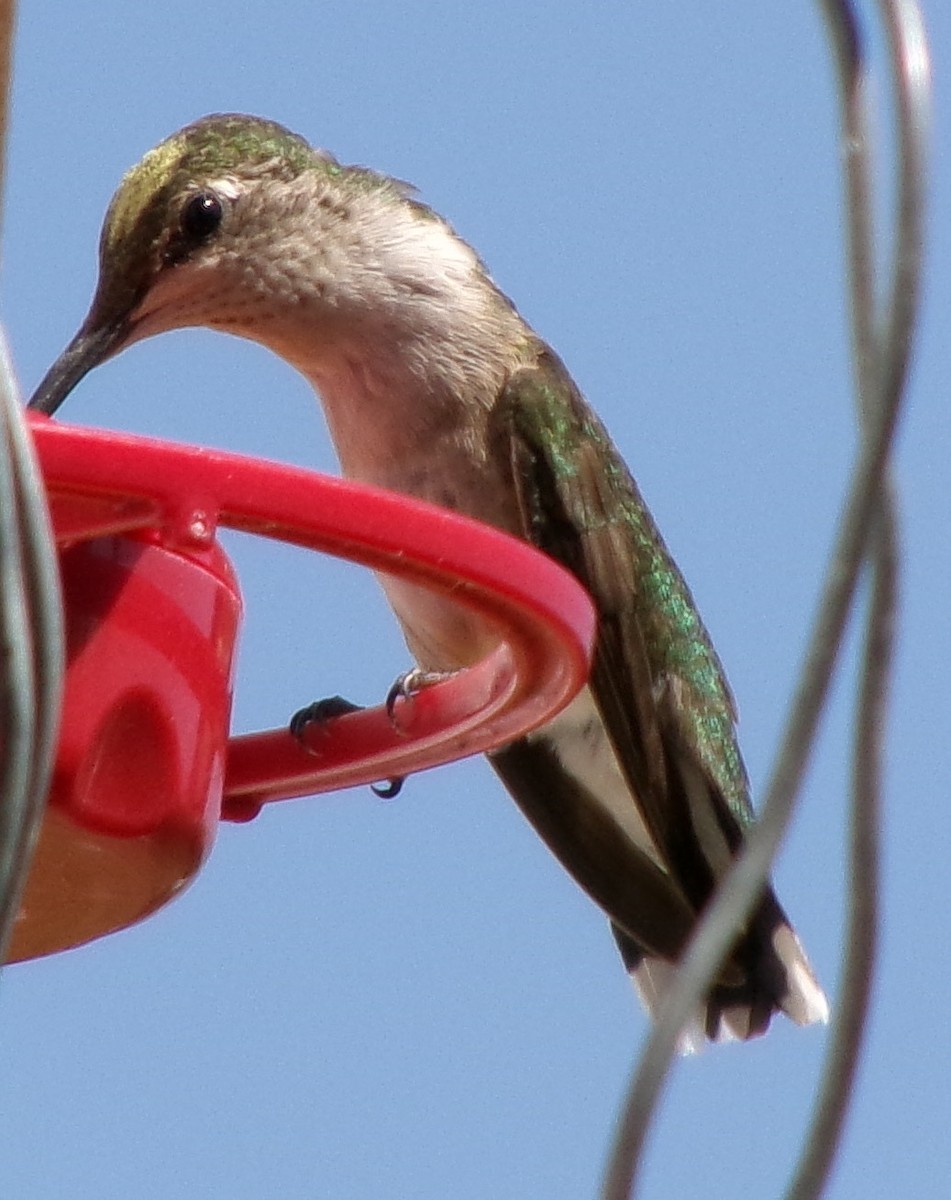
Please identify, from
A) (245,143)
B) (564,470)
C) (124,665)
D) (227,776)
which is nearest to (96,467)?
(124,665)

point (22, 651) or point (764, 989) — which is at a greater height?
point (22, 651)

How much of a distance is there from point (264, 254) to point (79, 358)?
844 millimetres

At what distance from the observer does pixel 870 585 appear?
1498mm

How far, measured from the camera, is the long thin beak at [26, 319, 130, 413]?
4762 millimetres

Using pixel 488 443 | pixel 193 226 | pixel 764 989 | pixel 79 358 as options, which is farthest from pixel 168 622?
pixel 764 989

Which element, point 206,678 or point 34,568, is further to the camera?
point 206,678

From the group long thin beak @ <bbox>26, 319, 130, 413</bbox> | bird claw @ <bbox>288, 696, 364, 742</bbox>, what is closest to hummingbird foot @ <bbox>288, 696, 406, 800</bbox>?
bird claw @ <bbox>288, 696, 364, 742</bbox>

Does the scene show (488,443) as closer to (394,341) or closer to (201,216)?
(394,341)

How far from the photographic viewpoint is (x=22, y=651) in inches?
52.9

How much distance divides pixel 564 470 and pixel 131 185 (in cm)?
133

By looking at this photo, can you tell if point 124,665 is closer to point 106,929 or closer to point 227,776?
point 106,929

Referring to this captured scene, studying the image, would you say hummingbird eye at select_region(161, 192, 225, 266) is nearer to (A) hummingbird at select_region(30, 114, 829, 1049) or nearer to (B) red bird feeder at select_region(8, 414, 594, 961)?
(A) hummingbird at select_region(30, 114, 829, 1049)

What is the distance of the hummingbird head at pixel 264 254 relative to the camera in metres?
Answer: 5.12

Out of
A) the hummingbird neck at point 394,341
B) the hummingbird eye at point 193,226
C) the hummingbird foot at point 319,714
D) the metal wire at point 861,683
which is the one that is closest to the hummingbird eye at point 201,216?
the hummingbird eye at point 193,226
